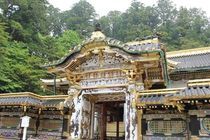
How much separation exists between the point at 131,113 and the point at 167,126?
1725 mm

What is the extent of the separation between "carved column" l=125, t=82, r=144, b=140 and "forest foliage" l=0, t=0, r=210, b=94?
11.4 ft

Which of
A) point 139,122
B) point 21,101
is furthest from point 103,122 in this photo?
point 21,101

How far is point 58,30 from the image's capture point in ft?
193

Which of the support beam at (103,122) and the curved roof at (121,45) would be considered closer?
the curved roof at (121,45)

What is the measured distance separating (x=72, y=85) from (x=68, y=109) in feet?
4.65

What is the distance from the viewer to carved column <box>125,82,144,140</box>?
11.3 meters

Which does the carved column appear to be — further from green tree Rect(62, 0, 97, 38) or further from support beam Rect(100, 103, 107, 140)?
green tree Rect(62, 0, 97, 38)

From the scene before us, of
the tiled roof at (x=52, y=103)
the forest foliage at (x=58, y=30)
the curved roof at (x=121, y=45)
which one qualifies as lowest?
the tiled roof at (x=52, y=103)

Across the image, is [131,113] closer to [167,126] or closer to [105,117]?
[167,126]

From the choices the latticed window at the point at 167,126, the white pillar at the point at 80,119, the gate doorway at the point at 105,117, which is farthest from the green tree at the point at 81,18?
the latticed window at the point at 167,126

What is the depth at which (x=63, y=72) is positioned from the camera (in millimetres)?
13539

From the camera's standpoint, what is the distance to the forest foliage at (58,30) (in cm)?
2688

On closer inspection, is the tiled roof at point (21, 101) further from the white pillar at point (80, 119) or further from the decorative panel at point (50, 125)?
the white pillar at point (80, 119)

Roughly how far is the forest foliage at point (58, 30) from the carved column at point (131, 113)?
348cm
